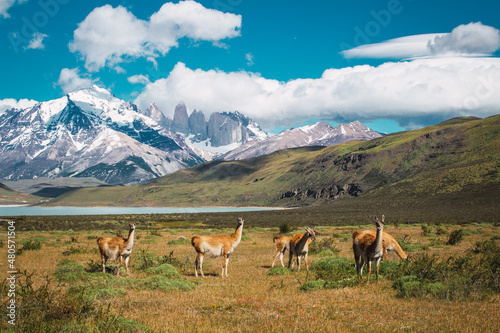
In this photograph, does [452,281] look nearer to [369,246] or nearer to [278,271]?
[369,246]

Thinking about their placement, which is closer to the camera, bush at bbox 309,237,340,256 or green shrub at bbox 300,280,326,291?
green shrub at bbox 300,280,326,291

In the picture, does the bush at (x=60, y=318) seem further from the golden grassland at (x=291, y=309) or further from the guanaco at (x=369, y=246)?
the guanaco at (x=369, y=246)

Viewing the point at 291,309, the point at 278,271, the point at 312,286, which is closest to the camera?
the point at 291,309

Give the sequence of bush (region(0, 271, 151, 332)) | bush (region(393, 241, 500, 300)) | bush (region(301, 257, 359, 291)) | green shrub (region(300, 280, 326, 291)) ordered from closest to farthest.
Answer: bush (region(0, 271, 151, 332)), bush (region(393, 241, 500, 300)), green shrub (region(300, 280, 326, 291)), bush (region(301, 257, 359, 291))

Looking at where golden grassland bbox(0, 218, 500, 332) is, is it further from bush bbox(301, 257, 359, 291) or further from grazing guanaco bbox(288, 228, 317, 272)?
grazing guanaco bbox(288, 228, 317, 272)

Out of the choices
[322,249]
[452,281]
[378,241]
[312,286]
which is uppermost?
[378,241]

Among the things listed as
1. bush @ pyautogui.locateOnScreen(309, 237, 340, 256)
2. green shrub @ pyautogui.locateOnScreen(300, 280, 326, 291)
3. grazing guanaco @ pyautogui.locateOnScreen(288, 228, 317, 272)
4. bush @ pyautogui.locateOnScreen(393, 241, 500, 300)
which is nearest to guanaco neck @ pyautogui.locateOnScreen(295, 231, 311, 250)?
grazing guanaco @ pyautogui.locateOnScreen(288, 228, 317, 272)

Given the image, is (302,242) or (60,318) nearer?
(60,318)

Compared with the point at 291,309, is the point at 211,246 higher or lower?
higher

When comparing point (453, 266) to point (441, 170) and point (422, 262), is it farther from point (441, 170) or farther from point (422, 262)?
point (441, 170)

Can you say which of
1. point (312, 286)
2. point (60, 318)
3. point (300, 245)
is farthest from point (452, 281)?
point (60, 318)

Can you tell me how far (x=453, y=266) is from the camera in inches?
587

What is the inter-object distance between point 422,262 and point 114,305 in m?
12.0

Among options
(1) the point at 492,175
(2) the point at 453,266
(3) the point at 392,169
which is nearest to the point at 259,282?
(2) the point at 453,266
